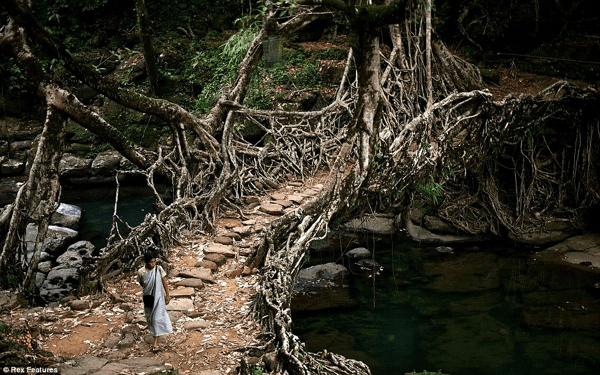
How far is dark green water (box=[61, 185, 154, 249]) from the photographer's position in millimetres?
11627

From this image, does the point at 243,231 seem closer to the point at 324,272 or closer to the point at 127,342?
the point at 324,272

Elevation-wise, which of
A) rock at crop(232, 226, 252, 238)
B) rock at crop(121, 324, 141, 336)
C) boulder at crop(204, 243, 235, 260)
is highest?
rock at crop(232, 226, 252, 238)

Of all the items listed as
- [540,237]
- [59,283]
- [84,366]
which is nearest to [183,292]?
[84,366]

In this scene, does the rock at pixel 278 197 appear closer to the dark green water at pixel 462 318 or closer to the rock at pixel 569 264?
the dark green water at pixel 462 318

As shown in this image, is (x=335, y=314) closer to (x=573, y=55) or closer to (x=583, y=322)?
(x=583, y=322)

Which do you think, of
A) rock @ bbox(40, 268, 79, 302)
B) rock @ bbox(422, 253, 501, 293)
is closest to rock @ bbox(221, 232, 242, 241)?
rock @ bbox(40, 268, 79, 302)

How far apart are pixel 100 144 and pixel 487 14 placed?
11.0 metres

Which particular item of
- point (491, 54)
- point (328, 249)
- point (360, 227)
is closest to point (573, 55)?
point (491, 54)

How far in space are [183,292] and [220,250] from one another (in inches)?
47.5

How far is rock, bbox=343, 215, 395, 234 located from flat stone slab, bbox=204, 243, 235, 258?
14.0 ft

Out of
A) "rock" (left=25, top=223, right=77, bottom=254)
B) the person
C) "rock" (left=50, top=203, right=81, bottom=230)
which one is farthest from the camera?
"rock" (left=50, top=203, right=81, bottom=230)

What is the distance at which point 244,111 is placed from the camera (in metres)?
9.96

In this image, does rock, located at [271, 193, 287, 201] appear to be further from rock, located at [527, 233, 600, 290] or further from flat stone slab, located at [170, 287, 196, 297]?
rock, located at [527, 233, 600, 290]

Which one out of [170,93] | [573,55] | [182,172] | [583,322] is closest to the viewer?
[583,322]
